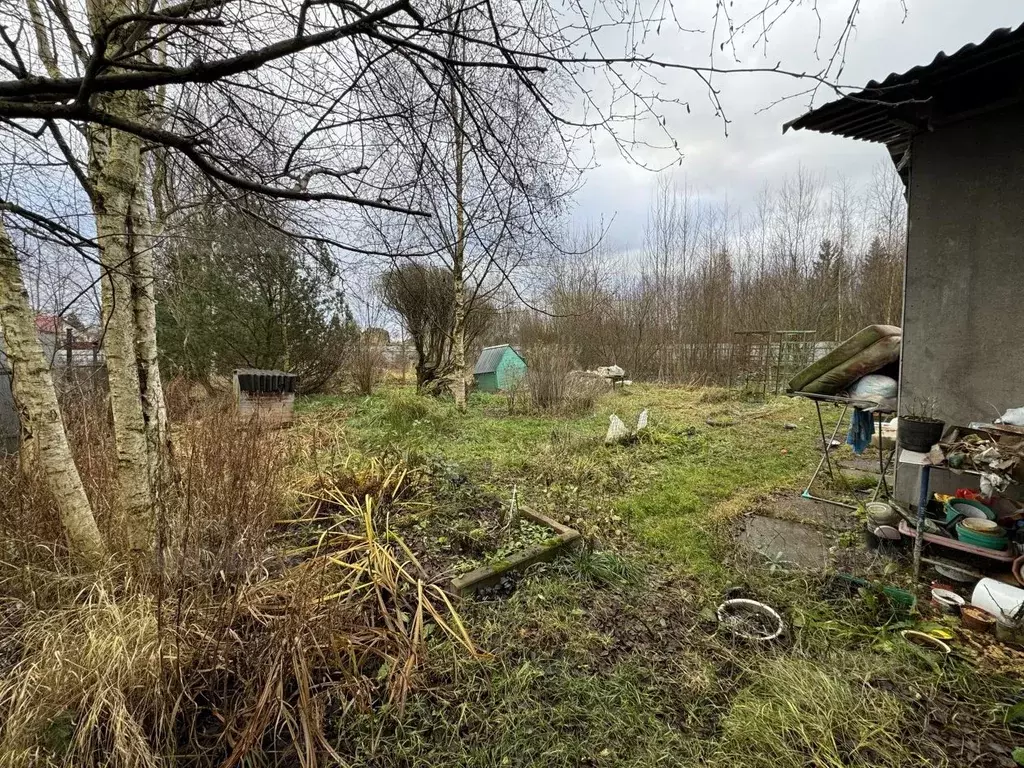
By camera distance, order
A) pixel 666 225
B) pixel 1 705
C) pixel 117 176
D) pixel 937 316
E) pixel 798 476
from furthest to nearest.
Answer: pixel 666 225 → pixel 798 476 → pixel 937 316 → pixel 117 176 → pixel 1 705

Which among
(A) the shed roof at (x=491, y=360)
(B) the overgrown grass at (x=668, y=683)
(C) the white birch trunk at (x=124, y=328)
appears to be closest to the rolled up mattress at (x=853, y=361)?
(B) the overgrown grass at (x=668, y=683)

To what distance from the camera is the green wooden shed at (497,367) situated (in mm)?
12062

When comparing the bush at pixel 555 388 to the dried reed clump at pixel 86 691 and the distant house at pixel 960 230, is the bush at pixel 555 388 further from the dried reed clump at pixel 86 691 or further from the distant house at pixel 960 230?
the dried reed clump at pixel 86 691

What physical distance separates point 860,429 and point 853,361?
24.6 inches

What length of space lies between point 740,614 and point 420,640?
1.71 meters

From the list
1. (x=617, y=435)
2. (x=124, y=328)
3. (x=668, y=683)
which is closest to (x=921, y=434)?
(x=668, y=683)

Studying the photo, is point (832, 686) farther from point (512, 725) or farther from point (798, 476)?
point (798, 476)

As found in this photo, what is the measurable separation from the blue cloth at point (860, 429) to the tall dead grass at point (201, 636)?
3.71 metres

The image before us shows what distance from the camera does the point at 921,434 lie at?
259cm

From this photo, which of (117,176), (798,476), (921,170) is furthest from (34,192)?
(798,476)

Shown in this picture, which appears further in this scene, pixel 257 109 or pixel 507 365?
pixel 507 365

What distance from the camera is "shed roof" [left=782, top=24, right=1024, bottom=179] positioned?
2.26 meters

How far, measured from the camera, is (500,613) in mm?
2309

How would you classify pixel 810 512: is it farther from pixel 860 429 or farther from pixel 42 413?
pixel 42 413
